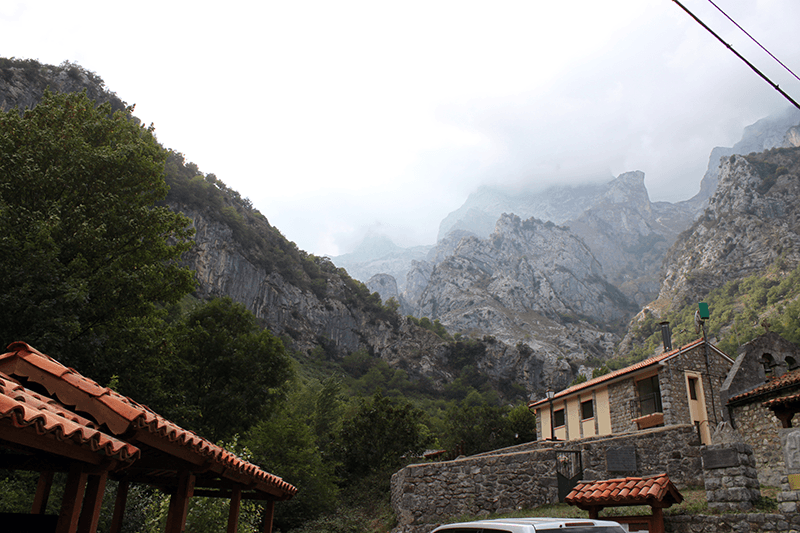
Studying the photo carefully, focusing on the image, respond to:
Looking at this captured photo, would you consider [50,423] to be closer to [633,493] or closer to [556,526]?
[556,526]

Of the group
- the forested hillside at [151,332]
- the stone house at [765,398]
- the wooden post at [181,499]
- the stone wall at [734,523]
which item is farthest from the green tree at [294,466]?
the stone house at [765,398]

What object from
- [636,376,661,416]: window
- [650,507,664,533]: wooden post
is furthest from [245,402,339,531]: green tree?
[650,507,664,533]: wooden post

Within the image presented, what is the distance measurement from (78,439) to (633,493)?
660cm

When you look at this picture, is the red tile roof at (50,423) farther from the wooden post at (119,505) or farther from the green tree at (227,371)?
the green tree at (227,371)

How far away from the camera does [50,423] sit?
2943 mm

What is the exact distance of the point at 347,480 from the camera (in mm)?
21844

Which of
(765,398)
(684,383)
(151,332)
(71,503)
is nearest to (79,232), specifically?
(151,332)

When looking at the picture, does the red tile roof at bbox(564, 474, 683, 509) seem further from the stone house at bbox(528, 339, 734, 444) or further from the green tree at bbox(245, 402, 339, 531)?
the stone house at bbox(528, 339, 734, 444)

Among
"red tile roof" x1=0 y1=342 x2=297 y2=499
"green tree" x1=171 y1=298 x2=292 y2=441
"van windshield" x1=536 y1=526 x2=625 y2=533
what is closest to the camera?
"red tile roof" x1=0 y1=342 x2=297 y2=499

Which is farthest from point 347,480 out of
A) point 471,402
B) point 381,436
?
point 471,402

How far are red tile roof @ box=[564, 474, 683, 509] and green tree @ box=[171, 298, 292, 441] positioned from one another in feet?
50.0

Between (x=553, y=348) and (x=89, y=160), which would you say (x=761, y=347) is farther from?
(x=553, y=348)

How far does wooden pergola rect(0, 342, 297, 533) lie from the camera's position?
9.86 ft

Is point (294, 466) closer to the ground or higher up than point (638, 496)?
higher up
